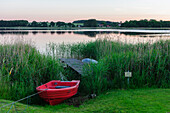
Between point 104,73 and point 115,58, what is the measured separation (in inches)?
36.6

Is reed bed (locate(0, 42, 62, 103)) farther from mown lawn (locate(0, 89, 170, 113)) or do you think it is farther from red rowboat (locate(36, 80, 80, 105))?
mown lawn (locate(0, 89, 170, 113))

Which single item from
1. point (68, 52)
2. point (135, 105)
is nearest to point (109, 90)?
point (135, 105)

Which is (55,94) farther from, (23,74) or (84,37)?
(84,37)

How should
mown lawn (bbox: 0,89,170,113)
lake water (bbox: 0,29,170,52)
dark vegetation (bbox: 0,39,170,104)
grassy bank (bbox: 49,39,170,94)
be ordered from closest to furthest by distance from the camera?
mown lawn (bbox: 0,89,170,113)
dark vegetation (bbox: 0,39,170,104)
grassy bank (bbox: 49,39,170,94)
lake water (bbox: 0,29,170,52)

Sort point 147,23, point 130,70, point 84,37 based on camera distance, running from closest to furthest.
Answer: point 130,70
point 84,37
point 147,23

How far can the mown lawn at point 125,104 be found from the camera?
4663 millimetres

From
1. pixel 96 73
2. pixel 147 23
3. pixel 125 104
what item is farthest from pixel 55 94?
pixel 147 23

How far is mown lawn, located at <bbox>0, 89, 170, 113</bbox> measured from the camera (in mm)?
4663

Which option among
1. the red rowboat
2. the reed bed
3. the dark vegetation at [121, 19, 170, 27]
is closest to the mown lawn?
the red rowboat

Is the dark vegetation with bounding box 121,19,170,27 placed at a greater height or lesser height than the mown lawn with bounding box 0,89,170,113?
greater

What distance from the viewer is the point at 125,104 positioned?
199 inches

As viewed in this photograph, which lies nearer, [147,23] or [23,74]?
[23,74]

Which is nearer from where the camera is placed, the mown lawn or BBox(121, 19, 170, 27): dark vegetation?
the mown lawn

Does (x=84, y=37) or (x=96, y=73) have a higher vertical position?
(x=84, y=37)
